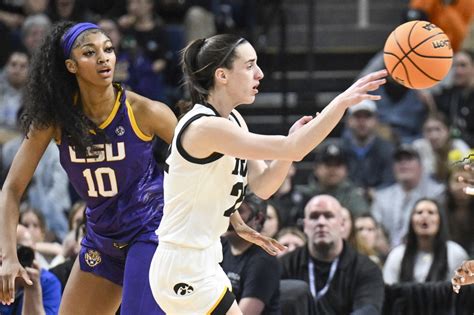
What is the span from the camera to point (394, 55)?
18.0 feet

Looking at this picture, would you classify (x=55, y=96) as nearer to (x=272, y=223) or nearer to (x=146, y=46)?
(x=272, y=223)

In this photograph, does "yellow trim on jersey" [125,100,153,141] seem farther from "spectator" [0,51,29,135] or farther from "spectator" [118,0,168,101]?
"spectator" [0,51,29,135]

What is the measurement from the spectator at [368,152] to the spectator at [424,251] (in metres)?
2.13

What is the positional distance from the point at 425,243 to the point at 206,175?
4.05m

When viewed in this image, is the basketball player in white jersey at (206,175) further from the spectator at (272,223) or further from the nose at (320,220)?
the spectator at (272,223)

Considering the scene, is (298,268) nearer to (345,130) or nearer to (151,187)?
(151,187)

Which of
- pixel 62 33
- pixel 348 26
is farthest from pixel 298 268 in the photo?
pixel 348 26

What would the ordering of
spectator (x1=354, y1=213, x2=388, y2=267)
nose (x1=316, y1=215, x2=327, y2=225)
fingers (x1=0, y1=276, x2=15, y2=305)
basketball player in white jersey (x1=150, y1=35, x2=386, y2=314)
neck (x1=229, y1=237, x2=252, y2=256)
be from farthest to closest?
spectator (x1=354, y1=213, x2=388, y2=267), nose (x1=316, y1=215, x2=327, y2=225), neck (x1=229, y1=237, x2=252, y2=256), fingers (x1=0, y1=276, x2=15, y2=305), basketball player in white jersey (x1=150, y1=35, x2=386, y2=314)

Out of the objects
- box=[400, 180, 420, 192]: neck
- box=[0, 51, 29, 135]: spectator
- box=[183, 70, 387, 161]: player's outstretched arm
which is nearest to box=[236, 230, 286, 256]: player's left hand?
box=[183, 70, 387, 161]: player's outstretched arm

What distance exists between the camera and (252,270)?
6820mm

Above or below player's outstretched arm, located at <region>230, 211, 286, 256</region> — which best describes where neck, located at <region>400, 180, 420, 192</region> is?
above

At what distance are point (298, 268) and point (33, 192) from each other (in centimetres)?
371

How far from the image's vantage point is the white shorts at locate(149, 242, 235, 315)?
471 cm

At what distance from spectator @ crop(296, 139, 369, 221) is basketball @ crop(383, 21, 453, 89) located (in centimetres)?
428
